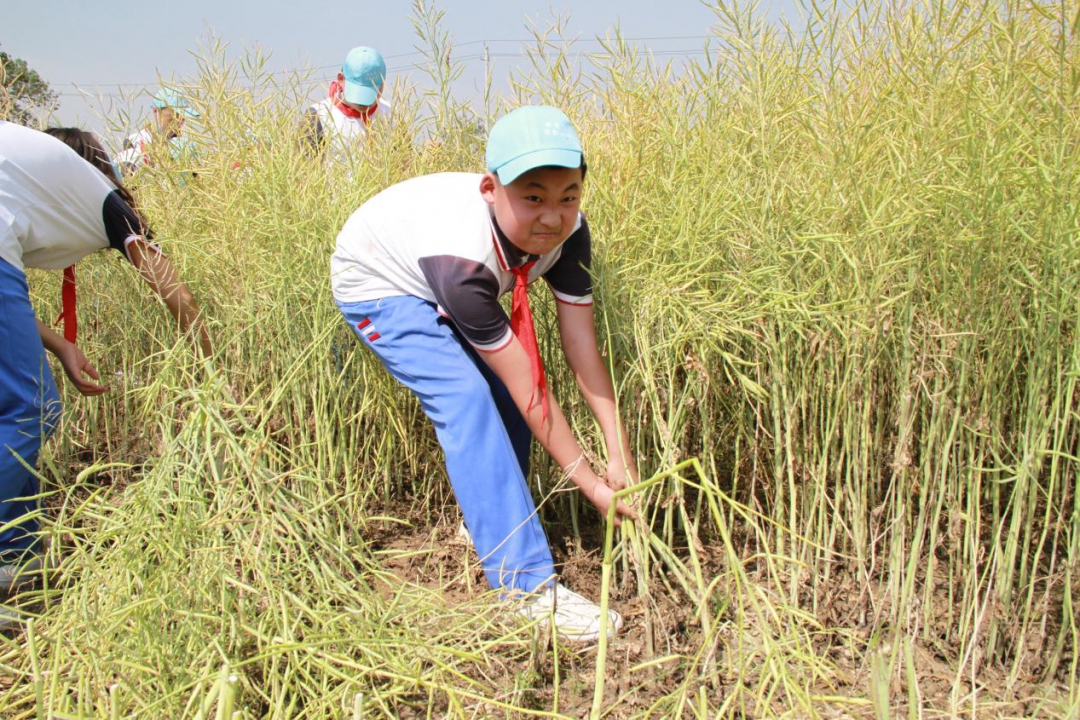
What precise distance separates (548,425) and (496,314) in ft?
0.80

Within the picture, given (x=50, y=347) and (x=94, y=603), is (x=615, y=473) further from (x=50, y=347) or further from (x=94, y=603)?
(x=50, y=347)

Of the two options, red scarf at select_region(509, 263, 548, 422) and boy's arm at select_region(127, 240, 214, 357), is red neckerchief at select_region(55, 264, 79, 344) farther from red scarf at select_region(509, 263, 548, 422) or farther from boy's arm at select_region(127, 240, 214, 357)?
red scarf at select_region(509, 263, 548, 422)

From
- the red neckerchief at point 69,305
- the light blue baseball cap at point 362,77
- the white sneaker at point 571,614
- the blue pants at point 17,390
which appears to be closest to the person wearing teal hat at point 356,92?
the light blue baseball cap at point 362,77

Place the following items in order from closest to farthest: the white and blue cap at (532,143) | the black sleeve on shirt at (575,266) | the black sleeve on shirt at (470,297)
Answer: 1. the white and blue cap at (532,143)
2. the black sleeve on shirt at (470,297)
3. the black sleeve on shirt at (575,266)

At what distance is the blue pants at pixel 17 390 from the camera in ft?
5.86

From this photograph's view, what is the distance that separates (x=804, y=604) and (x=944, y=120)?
989mm

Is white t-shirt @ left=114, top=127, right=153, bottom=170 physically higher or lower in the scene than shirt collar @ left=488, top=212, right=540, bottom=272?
higher

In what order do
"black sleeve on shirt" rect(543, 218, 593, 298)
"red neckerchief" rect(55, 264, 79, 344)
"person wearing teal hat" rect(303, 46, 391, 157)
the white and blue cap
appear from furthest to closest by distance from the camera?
"person wearing teal hat" rect(303, 46, 391, 157), "red neckerchief" rect(55, 264, 79, 344), "black sleeve on shirt" rect(543, 218, 593, 298), the white and blue cap

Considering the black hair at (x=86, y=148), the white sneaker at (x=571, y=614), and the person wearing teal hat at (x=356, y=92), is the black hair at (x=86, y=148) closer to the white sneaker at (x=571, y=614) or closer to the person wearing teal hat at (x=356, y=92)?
the person wearing teal hat at (x=356, y=92)

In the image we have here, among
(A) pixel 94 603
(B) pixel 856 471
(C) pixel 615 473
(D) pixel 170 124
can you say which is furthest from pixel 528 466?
(D) pixel 170 124

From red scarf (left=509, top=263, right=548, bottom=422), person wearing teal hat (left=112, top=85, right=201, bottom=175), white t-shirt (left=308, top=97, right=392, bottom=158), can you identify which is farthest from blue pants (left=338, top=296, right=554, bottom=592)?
person wearing teal hat (left=112, top=85, right=201, bottom=175)

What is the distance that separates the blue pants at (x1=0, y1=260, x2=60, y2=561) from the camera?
1785 mm

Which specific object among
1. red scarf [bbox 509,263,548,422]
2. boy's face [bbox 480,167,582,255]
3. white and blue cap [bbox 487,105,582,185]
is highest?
white and blue cap [bbox 487,105,582,185]

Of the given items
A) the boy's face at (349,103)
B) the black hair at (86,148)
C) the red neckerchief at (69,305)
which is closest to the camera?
the red neckerchief at (69,305)
